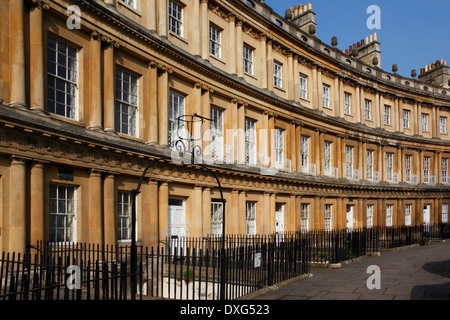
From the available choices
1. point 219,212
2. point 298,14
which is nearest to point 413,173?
point 298,14

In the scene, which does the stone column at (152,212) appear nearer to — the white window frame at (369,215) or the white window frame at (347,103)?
the white window frame at (347,103)

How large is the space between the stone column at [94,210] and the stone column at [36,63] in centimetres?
266

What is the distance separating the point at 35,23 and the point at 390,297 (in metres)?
11.3

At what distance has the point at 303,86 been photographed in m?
27.1

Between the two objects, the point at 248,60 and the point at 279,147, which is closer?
the point at 248,60

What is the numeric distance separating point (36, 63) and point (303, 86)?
60.4 feet

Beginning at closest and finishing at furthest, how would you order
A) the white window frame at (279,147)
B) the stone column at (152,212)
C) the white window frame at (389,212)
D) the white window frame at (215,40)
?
the stone column at (152,212) → the white window frame at (215,40) → the white window frame at (279,147) → the white window frame at (389,212)

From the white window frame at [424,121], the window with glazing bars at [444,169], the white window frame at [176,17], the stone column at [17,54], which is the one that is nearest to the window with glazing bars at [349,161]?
the white window frame at [424,121]

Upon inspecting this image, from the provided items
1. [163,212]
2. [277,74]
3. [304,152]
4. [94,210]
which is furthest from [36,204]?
[304,152]

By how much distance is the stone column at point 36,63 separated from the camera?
11.6 meters

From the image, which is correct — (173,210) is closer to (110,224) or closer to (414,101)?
(110,224)

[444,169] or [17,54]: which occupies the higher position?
[17,54]

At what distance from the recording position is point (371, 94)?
32.7 meters

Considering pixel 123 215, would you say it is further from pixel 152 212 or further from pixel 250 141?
pixel 250 141
